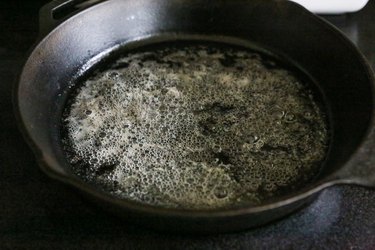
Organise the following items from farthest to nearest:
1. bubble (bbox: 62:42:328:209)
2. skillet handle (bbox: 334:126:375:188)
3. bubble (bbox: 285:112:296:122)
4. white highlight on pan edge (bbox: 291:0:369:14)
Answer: white highlight on pan edge (bbox: 291:0:369:14), bubble (bbox: 285:112:296:122), bubble (bbox: 62:42:328:209), skillet handle (bbox: 334:126:375:188)

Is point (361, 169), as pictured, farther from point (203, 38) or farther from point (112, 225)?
point (203, 38)

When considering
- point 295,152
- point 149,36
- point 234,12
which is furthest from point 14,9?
point 295,152

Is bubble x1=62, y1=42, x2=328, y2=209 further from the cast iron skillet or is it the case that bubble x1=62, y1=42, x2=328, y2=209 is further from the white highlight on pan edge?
the white highlight on pan edge

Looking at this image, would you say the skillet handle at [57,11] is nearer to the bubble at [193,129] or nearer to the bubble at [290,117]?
the bubble at [193,129]

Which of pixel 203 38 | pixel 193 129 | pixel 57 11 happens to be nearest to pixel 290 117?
pixel 193 129

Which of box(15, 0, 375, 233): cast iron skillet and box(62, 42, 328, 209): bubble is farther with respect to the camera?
box(62, 42, 328, 209): bubble

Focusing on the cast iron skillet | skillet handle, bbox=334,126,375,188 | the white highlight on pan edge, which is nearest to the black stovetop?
the cast iron skillet
